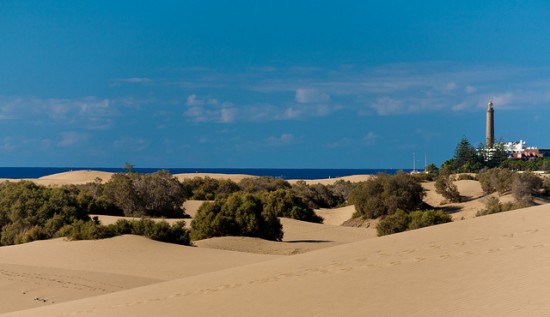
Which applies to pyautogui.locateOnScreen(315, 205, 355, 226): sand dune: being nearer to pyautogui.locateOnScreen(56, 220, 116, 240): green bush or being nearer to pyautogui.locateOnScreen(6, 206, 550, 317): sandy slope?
pyautogui.locateOnScreen(56, 220, 116, 240): green bush

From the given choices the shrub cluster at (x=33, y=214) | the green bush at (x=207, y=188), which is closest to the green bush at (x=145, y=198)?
the shrub cluster at (x=33, y=214)

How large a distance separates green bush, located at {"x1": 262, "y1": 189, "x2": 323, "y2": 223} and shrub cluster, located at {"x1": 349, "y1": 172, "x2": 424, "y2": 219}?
2.51 meters

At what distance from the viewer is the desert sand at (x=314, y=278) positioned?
900cm

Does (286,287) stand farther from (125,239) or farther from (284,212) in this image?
(284,212)

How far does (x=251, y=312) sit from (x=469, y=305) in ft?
9.30

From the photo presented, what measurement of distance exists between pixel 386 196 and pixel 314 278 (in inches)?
934

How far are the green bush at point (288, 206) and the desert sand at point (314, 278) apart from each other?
12969 mm

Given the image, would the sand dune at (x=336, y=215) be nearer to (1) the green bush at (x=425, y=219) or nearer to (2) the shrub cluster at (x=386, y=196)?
(2) the shrub cluster at (x=386, y=196)

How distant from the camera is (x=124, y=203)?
31.5m

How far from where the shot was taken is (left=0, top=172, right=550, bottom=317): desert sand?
9000mm

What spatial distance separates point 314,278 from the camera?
11.4 meters

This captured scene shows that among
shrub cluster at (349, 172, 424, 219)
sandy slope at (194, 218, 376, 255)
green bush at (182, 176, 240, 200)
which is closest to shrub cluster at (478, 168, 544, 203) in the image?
shrub cluster at (349, 172, 424, 219)

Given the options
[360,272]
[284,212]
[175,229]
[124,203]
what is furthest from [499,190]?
[360,272]

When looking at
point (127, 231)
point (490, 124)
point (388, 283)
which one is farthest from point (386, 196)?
point (490, 124)
